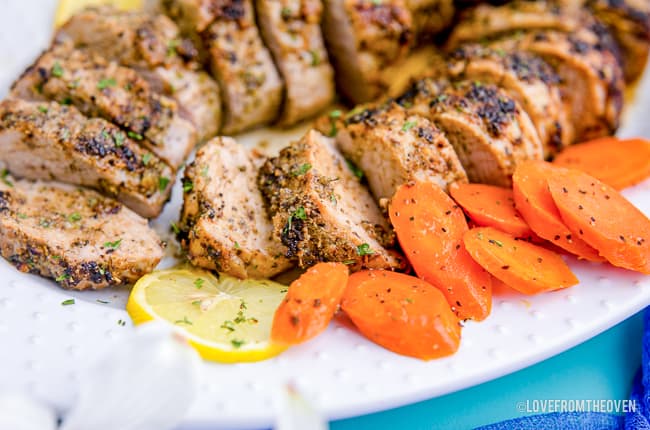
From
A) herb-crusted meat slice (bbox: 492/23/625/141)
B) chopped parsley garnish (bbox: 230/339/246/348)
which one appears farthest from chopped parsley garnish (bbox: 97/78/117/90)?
herb-crusted meat slice (bbox: 492/23/625/141)

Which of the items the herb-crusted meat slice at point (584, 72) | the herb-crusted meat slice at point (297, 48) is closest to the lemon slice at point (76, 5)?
the herb-crusted meat slice at point (297, 48)

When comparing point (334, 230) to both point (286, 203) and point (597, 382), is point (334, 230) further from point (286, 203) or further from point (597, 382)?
point (597, 382)

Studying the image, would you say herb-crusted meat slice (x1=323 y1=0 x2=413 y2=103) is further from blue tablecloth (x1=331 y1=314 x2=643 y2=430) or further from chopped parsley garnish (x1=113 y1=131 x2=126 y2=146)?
blue tablecloth (x1=331 y1=314 x2=643 y2=430)

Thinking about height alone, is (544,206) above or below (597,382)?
above

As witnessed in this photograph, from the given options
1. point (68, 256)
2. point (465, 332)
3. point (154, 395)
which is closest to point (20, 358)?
point (68, 256)

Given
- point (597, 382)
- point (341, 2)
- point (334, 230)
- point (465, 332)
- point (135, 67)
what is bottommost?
point (597, 382)

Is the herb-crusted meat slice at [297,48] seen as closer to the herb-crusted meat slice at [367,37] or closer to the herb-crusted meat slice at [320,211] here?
the herb-crusted meat slice at [367,37]

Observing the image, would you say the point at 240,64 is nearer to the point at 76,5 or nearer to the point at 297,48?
the point at 297,48
